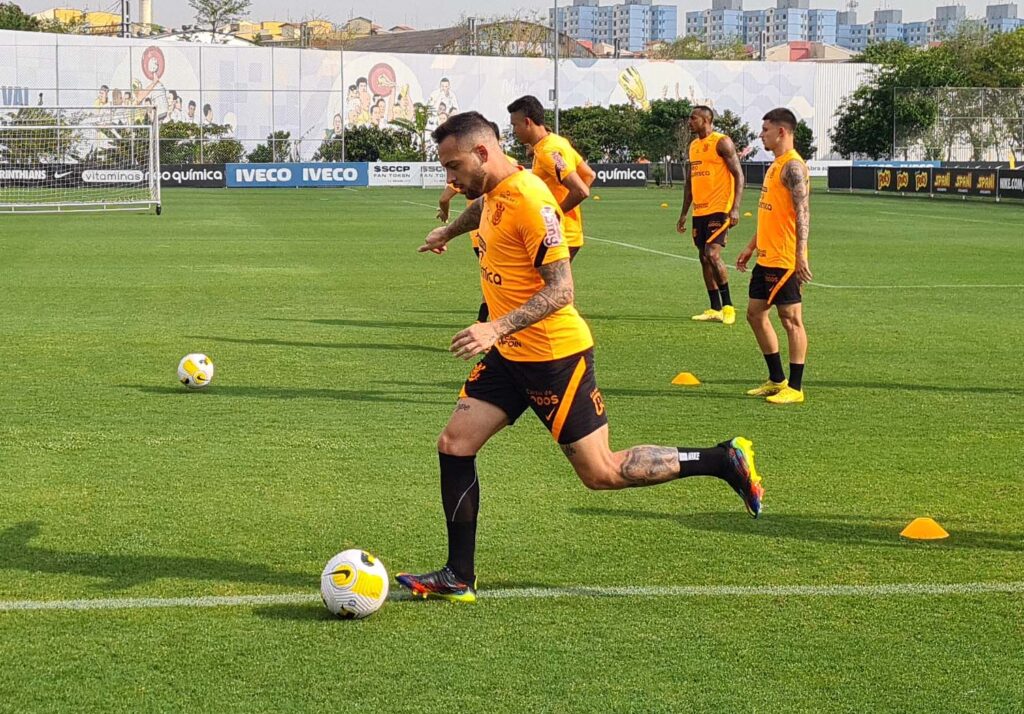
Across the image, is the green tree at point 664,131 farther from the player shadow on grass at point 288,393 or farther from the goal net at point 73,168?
the player shadow on grass at point 288,393

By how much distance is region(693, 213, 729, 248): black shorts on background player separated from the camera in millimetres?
15227

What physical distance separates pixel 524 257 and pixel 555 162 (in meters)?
5.98

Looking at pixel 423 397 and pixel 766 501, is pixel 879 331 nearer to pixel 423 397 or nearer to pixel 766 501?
pixel 423 397

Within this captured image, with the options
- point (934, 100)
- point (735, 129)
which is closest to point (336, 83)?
point (735, 129)

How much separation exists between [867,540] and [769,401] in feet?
12.8

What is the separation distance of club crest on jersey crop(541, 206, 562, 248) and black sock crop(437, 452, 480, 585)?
94cm

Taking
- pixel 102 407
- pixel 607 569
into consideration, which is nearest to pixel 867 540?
pixel 607 569

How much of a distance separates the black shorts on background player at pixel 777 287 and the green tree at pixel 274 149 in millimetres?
60577

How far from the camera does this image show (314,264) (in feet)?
73.0

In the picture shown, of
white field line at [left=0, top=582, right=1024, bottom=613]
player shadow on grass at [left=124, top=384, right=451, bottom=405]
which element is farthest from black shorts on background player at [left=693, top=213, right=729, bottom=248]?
white field line at [left=0, top=582, right=1024, bottom=613]

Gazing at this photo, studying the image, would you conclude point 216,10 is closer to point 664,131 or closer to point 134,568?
point 664,131

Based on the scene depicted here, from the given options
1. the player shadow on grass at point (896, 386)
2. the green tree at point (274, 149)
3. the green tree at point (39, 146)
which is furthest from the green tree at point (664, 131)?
the player shadow on grass at point (896, 386)

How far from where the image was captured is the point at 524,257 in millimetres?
5465

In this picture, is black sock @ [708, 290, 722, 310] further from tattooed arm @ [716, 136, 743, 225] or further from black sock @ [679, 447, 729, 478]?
black sock @ [679, 447, 729, 478]
